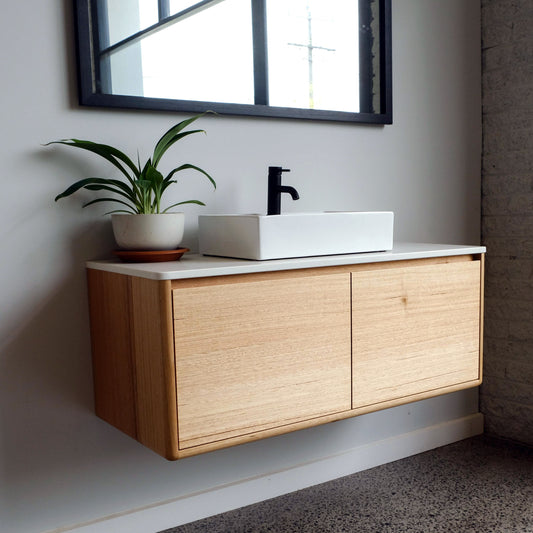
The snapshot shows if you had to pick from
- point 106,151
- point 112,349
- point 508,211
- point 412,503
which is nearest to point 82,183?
point 106,151

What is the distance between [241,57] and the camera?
5.36 ft

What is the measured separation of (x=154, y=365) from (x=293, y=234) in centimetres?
40

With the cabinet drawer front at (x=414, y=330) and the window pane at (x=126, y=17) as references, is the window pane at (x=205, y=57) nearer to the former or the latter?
the window pane at (x=126, y=17)

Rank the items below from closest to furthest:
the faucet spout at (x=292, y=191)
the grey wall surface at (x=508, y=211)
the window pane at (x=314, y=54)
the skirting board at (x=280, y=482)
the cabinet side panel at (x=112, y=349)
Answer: the cabinet side panel at (x=112, y=349) < the faucet spout at (x=292, y=191) < the skirting board at (x=280, y=482) < the window pane at (x=314, y=54) < the grey wall surface at (x=508, y=211)

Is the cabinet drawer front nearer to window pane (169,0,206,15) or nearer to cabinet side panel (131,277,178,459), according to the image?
cabinet side panel (131,277,178,459)

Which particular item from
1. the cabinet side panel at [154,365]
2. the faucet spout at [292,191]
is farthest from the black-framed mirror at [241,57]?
the cabinet side panel at [154,365]

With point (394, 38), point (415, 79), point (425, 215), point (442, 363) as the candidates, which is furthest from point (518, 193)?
point (442, 363)

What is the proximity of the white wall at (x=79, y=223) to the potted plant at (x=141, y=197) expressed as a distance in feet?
0.26

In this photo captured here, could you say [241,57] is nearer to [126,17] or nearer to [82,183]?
[126,17]

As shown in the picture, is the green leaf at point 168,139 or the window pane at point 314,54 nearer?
the green leaf at point 168,139

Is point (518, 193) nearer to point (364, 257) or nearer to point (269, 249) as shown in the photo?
point (364, 257)

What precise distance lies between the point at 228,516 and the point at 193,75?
1131mm

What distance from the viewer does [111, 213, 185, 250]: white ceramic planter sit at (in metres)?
1.36

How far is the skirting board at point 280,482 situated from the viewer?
5.10 feet
